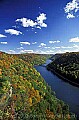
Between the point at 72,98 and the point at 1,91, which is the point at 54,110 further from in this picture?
the point at 72,98

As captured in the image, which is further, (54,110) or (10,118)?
(54,110)

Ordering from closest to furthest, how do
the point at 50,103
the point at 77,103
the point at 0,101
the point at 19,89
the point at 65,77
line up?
the point at 0,101 < the point at 19,89 < the point at 50,103 < the point at 77,103 < the point at 65,77

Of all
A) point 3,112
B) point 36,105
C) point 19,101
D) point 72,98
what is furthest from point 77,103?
point 3,112

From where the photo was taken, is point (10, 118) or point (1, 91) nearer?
point (10, 118)

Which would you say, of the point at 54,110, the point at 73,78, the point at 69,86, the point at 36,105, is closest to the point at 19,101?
the point at 36,105

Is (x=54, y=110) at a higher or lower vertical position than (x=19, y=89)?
lower

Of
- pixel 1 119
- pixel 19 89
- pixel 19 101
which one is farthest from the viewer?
pixel 19 89

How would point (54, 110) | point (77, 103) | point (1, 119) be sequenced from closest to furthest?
1. point (1, 119)
2. point (54, 110)
3. point (77, 103)

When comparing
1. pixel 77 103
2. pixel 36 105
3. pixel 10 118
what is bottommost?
pixel 77 103

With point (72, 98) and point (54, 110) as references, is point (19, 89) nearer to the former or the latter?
point (54, 110)
